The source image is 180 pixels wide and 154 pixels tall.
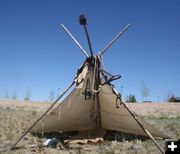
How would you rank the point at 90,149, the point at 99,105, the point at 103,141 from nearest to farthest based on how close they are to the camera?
1. the point at 90,149
2. the point at 103,141
3. the point at 99,105

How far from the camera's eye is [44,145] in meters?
9.15

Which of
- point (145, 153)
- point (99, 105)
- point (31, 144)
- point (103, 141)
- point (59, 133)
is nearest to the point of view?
point (145, 153)

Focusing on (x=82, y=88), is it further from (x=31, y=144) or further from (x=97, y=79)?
(x=31, y=144)

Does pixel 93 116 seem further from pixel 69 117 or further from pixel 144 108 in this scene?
pixel 144 108

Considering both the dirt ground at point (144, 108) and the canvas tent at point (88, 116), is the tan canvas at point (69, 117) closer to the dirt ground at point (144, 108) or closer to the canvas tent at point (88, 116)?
the canvas tent at point (88, 116)

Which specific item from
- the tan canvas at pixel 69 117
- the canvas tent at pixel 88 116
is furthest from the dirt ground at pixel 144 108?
the tan canvas at pixel 69 117

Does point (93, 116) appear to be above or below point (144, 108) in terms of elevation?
below

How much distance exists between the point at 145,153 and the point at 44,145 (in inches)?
108

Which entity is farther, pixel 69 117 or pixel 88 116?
pixel 69 117

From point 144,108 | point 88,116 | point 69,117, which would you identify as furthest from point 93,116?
point 144,108

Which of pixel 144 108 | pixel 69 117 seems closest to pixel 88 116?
pixel 69 117

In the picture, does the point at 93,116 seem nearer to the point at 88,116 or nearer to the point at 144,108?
the point at 88,116

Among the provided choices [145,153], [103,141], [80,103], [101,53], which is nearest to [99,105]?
[80,103]

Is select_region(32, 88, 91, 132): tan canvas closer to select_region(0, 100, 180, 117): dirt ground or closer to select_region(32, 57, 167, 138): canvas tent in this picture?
select_region(32, 57, 167, 138): canvas tent
